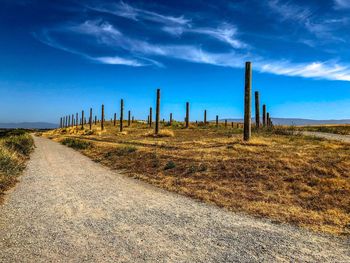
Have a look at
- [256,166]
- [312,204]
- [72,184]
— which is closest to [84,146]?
[72,184]

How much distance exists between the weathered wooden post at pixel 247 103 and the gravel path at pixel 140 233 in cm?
1070

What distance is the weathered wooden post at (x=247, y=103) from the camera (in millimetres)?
20031

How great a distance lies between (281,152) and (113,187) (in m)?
7.70

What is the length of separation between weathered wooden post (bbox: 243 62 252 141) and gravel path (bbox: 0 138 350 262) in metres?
10.7

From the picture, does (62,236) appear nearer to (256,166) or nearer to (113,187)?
(113,187)

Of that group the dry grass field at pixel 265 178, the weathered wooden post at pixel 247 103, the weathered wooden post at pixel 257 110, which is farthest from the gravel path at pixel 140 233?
the weathered wooden post at pixel 257 110

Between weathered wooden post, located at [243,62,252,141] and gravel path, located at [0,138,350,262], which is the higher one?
weathered wooden post, located at [243,62,252,141]

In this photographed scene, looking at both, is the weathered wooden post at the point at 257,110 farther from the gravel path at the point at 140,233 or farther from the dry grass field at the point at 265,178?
the gravel path at the point at 140,233

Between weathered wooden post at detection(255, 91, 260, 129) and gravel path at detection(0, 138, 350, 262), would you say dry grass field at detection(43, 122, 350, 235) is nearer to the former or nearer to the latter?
gravel path at detection(0, 138, 350, 262)

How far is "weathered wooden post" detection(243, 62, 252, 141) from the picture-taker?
65.7 ft

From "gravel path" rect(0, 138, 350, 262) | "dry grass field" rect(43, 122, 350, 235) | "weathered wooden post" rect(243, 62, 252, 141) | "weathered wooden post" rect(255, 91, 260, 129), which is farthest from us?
"weathered wooden post" rect(255, 91, 260, 129)

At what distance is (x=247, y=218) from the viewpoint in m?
7.90

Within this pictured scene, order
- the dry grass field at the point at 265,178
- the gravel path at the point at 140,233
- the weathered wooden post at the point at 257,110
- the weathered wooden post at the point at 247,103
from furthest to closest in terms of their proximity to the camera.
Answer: the weathered wooden post at the point at 257,110 < the weathered wooden post at the point at 247,103 < the dry grass field at the point at 265,178 < the gravel path at the point at 140,233

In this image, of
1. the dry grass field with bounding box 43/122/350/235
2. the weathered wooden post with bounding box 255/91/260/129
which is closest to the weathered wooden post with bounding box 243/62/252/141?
the dry grass field with bounding box 43/122/350/235
